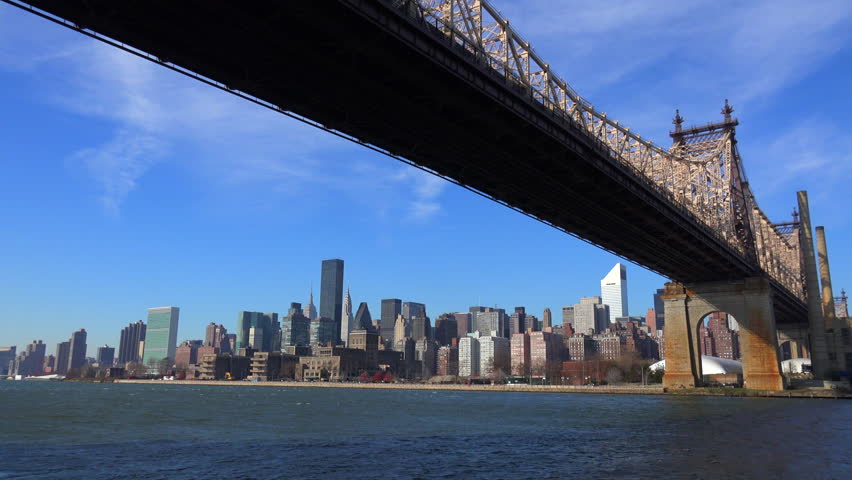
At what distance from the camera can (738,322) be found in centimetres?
7800

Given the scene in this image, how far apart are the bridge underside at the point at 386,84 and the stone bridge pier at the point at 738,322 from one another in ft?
118

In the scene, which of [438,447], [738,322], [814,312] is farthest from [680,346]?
[438,447]

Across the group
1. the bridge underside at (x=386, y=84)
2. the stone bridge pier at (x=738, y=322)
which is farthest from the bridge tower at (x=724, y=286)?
the bridge underside at (x=386, y=84)

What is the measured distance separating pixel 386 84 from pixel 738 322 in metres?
65.4

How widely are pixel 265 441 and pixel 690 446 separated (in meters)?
19.5

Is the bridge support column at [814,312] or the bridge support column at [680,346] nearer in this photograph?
the bridge support column at [680,346]

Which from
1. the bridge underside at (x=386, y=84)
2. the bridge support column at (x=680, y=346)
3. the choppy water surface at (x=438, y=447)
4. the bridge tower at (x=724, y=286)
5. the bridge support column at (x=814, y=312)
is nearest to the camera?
the bridge underside at (x=386, y=84)

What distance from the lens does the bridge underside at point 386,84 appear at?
21891 millimetres

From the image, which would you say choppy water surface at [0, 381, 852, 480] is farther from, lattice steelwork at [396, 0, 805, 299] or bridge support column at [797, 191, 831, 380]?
bridge support column at [797, 191, 831, 380]

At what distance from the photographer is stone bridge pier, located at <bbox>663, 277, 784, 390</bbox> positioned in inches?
2869

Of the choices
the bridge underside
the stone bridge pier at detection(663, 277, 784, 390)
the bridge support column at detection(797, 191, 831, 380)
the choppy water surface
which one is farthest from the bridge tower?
the bridge underside

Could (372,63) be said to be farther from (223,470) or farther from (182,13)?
(223,470)

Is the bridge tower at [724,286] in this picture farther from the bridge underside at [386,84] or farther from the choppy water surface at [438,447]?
the bridge underside at [386,84]

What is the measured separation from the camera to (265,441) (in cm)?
3241
